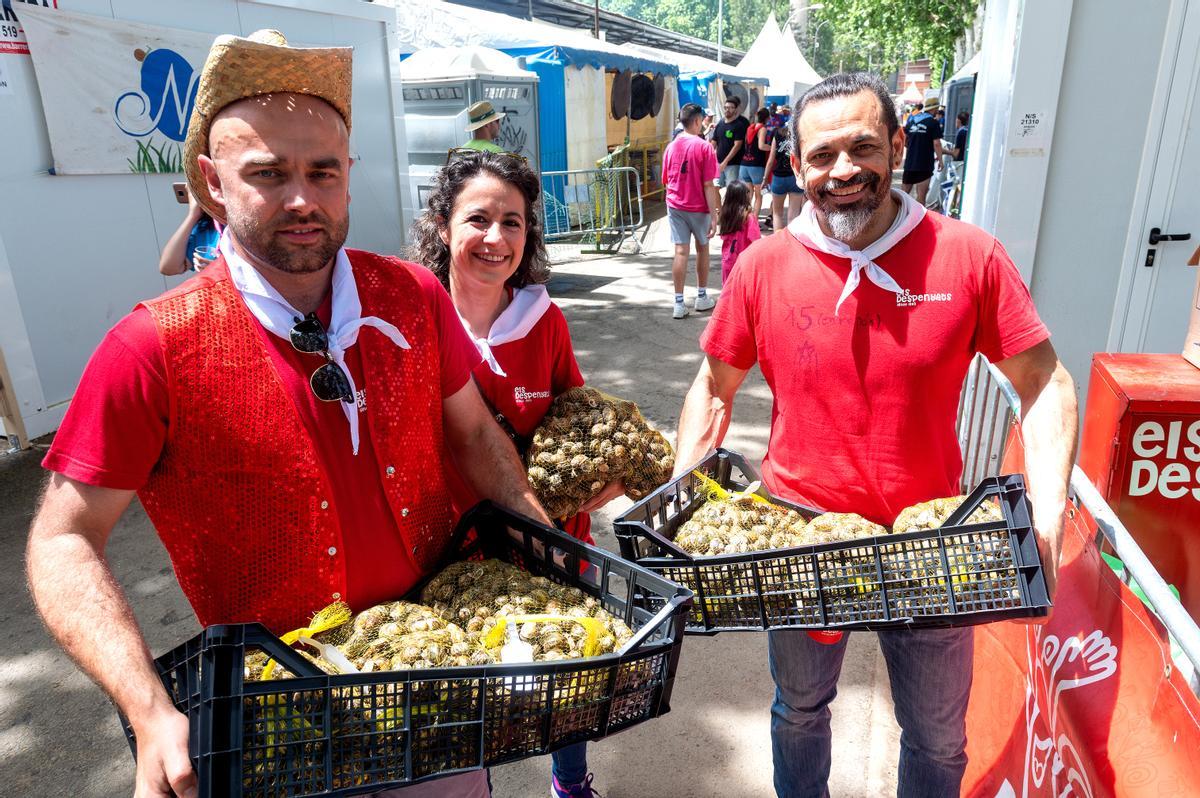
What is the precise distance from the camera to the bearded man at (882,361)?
2330 millimetres

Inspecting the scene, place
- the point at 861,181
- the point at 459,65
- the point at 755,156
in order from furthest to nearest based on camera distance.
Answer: the point at 755,156 < the point at 459,65 < the point at 861,181

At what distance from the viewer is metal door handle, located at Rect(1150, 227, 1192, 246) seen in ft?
14.8

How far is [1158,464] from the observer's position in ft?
8.49

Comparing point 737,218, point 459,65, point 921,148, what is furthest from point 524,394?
point 921,148

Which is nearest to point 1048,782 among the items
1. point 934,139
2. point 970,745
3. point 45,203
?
point 970,745

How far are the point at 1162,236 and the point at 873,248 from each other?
3.19m

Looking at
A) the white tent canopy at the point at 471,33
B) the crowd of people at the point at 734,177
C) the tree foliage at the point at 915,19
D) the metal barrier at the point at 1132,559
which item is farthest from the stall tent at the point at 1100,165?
the tree foliage at the point at 915,19

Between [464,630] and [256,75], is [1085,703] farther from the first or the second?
[256,75]

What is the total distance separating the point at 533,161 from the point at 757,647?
1027 centimetres

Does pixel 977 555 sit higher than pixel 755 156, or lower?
lower

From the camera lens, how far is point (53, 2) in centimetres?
654

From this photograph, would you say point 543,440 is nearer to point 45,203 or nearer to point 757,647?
point 757,647

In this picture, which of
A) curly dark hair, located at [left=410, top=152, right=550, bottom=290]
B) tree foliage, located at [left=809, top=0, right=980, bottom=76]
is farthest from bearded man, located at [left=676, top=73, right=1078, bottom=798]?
tree foliage, located at [left=809, top=0, right=980, bottom=76]

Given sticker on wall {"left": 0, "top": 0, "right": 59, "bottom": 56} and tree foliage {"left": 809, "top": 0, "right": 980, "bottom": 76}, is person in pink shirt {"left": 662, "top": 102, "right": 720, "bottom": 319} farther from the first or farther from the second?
tree foliage {"left": 809, "top": 0, "right": 980, "bottom": 76}
